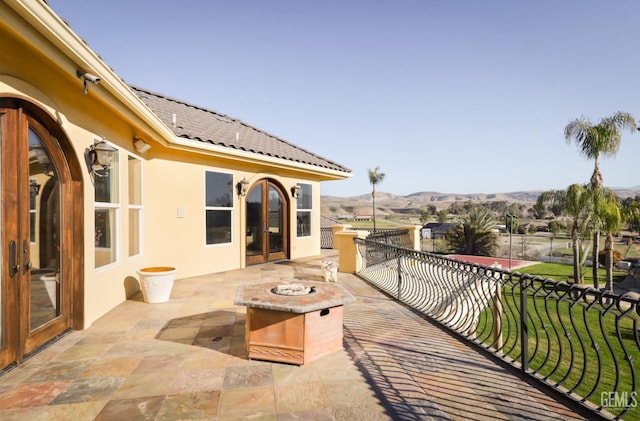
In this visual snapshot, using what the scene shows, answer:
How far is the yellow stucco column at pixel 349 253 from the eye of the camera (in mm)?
7883

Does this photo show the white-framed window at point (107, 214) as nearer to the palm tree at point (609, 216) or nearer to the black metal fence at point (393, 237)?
the black metal fence at point (393, 237)

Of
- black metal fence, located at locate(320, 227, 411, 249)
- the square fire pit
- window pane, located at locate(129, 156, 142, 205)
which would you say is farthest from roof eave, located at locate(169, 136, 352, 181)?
the square fire pit

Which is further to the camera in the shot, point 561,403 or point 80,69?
point 80,69

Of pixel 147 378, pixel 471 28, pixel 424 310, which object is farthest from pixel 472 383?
pixel 471 28

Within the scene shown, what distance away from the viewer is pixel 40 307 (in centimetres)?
342

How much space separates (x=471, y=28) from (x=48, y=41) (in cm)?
931

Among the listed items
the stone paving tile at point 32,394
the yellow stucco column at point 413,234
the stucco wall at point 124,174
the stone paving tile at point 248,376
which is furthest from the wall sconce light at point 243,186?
the stone paving tile at point 32,394

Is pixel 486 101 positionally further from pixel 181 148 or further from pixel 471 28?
pixel 181 148

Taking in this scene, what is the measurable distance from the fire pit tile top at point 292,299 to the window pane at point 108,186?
276 centimetres

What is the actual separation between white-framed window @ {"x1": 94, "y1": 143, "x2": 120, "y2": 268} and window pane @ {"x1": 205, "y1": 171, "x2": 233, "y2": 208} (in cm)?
254

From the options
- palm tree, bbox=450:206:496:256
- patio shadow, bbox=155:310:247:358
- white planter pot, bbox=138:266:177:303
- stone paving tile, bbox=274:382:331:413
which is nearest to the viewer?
stone paving tile, bbox=274:382:331:413

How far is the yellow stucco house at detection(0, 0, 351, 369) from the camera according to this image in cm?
289

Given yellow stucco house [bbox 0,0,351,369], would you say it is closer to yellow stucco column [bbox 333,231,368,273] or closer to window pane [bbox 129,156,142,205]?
window pane [bbox 129,156,142,205]

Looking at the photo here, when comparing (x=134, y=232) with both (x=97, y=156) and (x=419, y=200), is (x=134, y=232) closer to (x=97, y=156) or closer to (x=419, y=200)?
(x=97, y=156)
